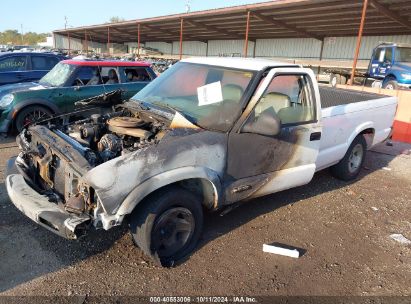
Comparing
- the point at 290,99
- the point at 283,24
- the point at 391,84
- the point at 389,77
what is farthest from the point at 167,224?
the point at 283,24

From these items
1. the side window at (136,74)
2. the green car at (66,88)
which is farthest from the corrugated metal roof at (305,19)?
the green car at (66,88)

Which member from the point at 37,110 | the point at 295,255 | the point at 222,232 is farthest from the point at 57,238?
the point at 37,110

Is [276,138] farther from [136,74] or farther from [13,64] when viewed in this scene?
[13,64]

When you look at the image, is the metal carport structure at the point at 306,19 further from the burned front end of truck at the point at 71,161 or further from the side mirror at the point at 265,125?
the burned front end of truck at the point at 71,161

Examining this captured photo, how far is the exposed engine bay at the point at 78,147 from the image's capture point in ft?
9.57

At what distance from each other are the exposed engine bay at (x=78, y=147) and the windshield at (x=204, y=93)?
0.32 metres

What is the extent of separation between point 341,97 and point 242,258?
3.70 m

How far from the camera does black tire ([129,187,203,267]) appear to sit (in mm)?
2975

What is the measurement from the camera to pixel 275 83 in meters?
3.83

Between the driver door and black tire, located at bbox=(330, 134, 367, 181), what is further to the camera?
black tire, located at bbox=(330, 134, 367, 181)

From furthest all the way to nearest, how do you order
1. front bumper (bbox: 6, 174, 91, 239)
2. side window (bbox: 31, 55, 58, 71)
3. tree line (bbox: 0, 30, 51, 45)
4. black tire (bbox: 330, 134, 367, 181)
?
tree line (bbox: 0, 30, 51, 45)
side window (bbox: 31, 55, 58, 71)
black tire (bbox: 330, 134, 367, 181)
front bumper (bbox: 6, 174, 91, 239)

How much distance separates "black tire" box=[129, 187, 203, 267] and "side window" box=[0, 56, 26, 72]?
331 inches

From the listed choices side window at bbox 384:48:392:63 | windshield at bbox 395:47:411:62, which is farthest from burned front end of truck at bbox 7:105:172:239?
side window at bbox 384:48:392:63

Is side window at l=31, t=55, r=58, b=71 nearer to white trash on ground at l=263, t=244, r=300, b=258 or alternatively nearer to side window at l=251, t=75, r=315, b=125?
side window at l=251, t=75, r=315, b=125
